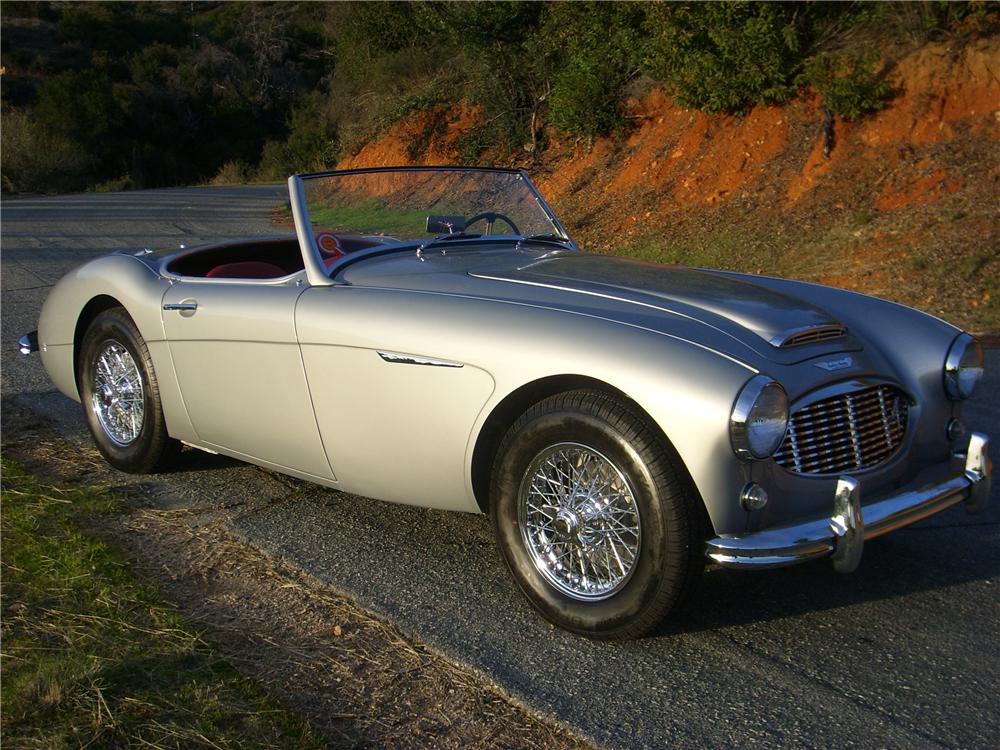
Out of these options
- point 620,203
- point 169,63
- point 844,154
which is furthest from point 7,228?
point 169,63

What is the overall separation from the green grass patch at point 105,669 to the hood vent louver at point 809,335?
1807 millimetres

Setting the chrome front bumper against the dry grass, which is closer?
the dry grass

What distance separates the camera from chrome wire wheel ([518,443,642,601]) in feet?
9.82

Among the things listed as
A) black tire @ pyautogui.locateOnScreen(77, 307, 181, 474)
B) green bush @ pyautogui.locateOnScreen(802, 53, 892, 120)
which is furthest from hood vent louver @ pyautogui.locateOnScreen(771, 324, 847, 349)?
green bush @ pyautogui.locateOnScreen(802, 53, 892, 120)

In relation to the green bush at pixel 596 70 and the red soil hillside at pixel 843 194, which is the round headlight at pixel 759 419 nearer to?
the red soil hillside at pixel 843 194

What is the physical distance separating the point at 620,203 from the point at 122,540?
1210cm

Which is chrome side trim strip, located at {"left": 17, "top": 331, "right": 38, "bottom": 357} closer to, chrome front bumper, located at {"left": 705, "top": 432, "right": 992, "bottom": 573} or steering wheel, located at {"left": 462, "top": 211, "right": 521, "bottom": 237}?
steering wheel, located at {"left": 462, "top": 211, "right": 521, "bottom": 237}

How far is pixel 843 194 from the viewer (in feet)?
38.8

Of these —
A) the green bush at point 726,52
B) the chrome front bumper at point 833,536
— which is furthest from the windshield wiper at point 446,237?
the green bush at point 726,52

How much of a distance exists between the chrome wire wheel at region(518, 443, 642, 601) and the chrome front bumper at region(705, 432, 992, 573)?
0.96 feet

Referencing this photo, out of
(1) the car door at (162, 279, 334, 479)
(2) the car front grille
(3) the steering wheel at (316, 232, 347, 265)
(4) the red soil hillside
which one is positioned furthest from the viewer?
(4) the red soil hillside

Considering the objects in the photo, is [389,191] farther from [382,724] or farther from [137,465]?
[382,724]

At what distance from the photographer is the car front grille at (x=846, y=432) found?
9.70ft

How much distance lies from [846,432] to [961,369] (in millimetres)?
706
